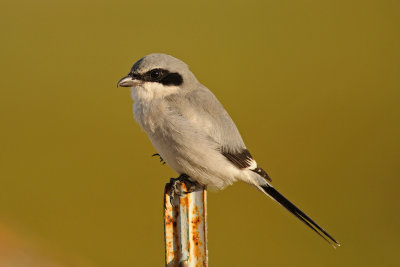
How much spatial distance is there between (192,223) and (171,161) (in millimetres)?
814

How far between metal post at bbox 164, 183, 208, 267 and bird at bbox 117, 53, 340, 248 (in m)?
0.73

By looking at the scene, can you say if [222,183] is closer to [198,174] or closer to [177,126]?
[198,174]

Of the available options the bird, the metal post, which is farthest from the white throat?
the metal post

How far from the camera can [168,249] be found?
→ 153 centimetres

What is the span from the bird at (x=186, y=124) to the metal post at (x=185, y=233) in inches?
28.9

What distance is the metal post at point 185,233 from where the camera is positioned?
1524 mm

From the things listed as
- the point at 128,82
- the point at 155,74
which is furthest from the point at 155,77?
the point at 128,82

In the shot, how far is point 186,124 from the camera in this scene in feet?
7.41

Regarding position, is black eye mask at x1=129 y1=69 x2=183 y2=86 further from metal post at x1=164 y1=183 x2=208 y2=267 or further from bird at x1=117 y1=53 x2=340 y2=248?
metal post at x1=164 y1=183 x2=208 y2=267

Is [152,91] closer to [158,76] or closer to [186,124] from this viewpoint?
[158,76]

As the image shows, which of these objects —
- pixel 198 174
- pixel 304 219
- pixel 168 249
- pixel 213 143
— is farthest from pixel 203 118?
pixel 168 249

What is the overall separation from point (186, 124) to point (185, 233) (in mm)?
818

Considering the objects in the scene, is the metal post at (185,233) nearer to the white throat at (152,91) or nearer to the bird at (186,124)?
the bird at (186,124)

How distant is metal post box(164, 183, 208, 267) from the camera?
1524 mm
